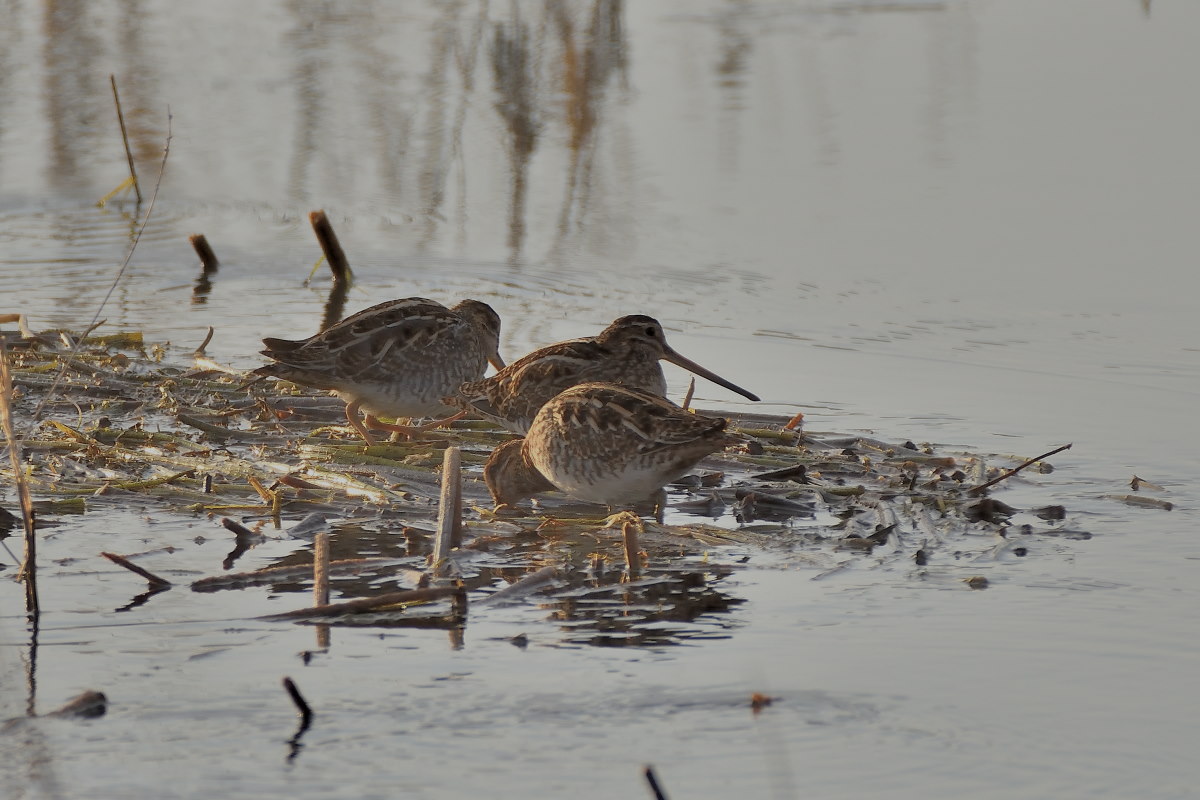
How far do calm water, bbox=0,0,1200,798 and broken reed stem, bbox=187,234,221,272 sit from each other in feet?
0.95

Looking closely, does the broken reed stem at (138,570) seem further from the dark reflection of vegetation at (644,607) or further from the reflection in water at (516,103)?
the reflection in water at (516,103)

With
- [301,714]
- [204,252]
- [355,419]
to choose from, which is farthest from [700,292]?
[301,714]

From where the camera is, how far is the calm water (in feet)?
15.8

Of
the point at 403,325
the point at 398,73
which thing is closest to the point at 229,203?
the point at 398,73

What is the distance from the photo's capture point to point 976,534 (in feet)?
22.6

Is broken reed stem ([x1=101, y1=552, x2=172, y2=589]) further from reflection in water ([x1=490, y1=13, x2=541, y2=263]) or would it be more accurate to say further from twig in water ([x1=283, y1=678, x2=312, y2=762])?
reflection in water ([x1=490, y1=13, x2=541, y2=263])

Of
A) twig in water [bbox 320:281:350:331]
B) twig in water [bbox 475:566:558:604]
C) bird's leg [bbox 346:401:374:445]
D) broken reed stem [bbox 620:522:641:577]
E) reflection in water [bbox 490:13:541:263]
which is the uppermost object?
reflection in water [bbox 490:13:541:263]

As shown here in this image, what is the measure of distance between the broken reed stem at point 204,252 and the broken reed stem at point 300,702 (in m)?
7.47

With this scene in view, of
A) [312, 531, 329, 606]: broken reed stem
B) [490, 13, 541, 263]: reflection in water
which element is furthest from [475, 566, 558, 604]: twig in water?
[490, 13, 541, 263]: reflection in water

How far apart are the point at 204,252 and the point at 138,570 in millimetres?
6454

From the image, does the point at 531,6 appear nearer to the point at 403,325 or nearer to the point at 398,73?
the point at 398,73

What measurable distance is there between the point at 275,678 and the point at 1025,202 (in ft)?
29.5

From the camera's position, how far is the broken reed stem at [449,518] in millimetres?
6270

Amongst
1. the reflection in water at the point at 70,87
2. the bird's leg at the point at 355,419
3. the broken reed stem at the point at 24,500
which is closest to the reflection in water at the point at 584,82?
the bird's leg at the point at 355,419
